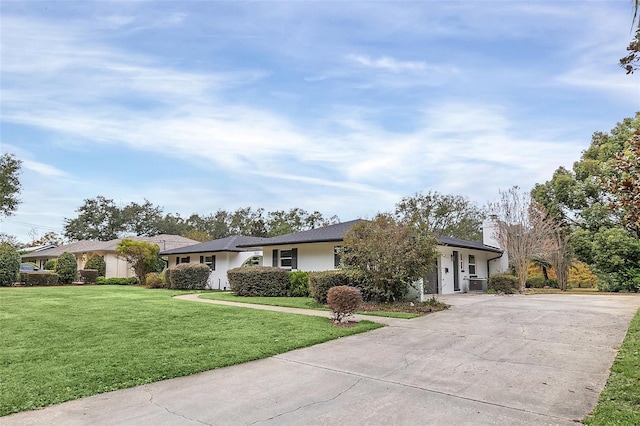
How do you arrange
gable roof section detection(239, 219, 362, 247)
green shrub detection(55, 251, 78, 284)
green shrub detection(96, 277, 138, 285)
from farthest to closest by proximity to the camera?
1. green shrub detection(96, 277, 138, 285)
2. green shrub detection(55, 251, 78, 284)
3. gable roof section detection(239, 219, 362, 247)

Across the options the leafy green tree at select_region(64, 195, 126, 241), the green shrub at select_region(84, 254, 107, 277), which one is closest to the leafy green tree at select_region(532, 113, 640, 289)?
the green shrub at select_region(84, 254, 107, 277)

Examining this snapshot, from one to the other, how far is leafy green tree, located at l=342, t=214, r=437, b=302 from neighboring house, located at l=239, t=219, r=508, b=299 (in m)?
4.03

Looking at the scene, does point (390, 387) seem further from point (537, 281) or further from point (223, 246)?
point (537, 281)

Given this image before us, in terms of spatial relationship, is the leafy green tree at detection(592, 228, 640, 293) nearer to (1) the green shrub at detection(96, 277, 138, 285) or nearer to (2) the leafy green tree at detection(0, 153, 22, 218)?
(1) the green shrub at detection(96, 277, 138, 285)

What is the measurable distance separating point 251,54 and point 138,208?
4774 cm

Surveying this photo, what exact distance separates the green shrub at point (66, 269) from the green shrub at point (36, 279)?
1.00 metres

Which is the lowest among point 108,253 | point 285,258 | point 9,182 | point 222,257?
point 285,258

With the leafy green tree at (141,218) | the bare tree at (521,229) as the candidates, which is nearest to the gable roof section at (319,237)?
the bare tree at (521,229)

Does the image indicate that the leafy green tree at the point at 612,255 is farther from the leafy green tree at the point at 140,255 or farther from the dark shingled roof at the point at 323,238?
the leafy green tree at the point at 140,255

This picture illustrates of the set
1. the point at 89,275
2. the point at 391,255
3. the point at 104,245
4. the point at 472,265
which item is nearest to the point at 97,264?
the point at 89,275

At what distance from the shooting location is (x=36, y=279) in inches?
1009

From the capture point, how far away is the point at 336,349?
7.45m

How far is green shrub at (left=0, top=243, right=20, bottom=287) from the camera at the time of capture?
78.6ft

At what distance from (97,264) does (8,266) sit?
24.6 feet
